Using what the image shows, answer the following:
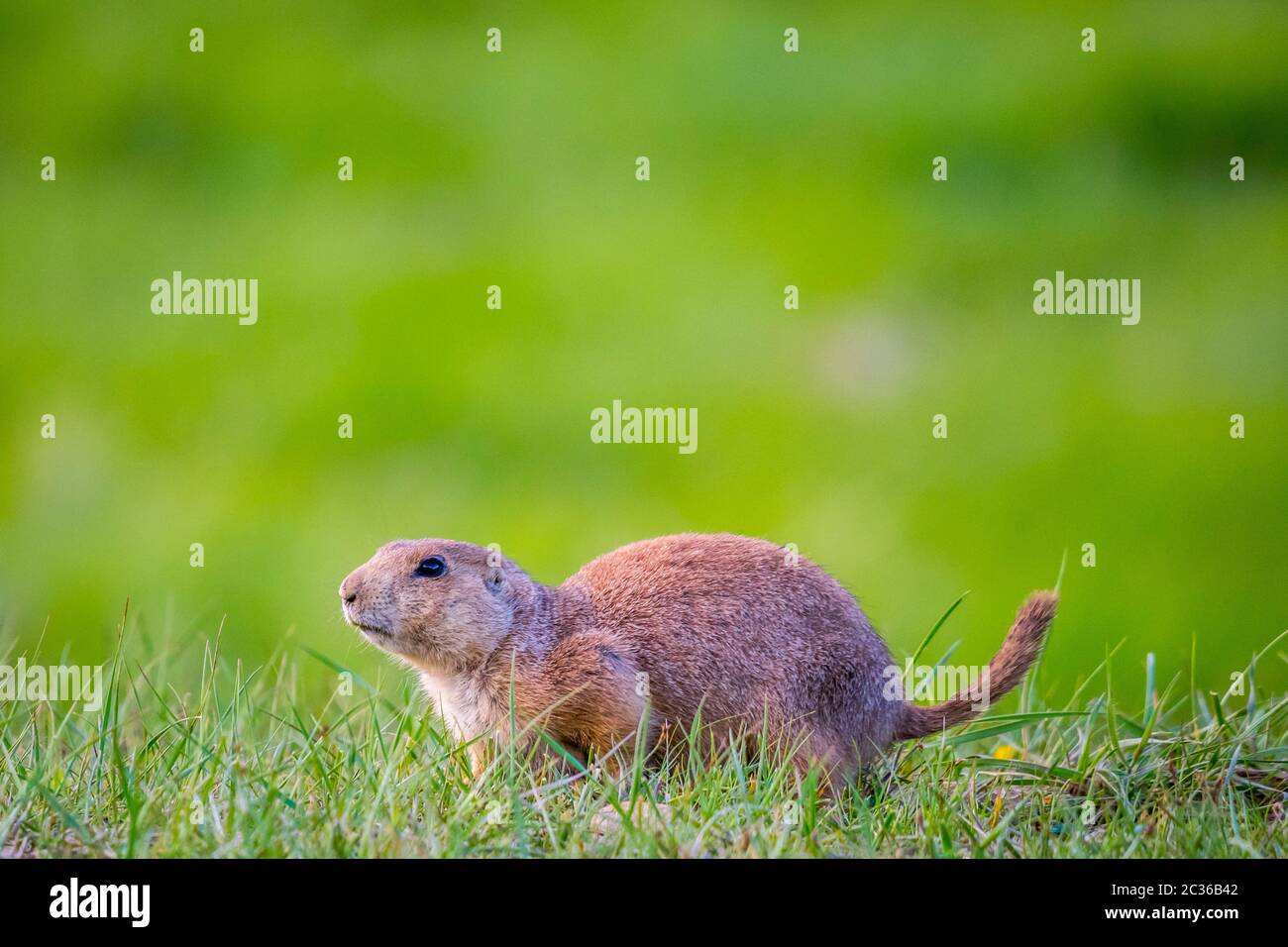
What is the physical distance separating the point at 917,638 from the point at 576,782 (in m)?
4.77

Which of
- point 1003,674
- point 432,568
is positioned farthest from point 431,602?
point 1003,674

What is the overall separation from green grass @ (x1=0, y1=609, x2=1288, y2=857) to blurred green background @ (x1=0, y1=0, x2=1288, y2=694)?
4.01m

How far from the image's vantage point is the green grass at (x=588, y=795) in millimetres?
4441

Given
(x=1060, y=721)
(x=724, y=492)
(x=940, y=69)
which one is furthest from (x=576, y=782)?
(x=940, y=69)

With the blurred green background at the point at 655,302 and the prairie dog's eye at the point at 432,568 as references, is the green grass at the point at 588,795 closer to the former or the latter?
the prairie dog's eye at the point at 432,568

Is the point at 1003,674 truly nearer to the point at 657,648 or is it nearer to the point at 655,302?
the point at 657,648

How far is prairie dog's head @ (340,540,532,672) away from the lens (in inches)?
224

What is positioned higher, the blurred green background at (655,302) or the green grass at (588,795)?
the blurred green background at (655,302)

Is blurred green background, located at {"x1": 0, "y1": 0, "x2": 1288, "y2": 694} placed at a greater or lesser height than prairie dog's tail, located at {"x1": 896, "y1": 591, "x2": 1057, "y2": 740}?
greater

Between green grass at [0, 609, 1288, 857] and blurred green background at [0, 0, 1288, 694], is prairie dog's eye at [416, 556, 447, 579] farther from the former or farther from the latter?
blurred green background at [0, 0, 1288, 694]

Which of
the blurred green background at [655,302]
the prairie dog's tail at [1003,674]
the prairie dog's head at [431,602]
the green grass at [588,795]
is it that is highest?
the blurred green background at [655,302]

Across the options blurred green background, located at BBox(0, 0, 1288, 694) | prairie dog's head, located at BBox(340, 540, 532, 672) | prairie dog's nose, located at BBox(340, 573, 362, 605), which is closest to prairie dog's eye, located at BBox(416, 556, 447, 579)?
prairie dog's head, located at BBox(340, 540, 532, 672)

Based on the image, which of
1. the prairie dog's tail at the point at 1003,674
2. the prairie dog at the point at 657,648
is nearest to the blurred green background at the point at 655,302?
the prairie dog's tail at the point at 1003,674
